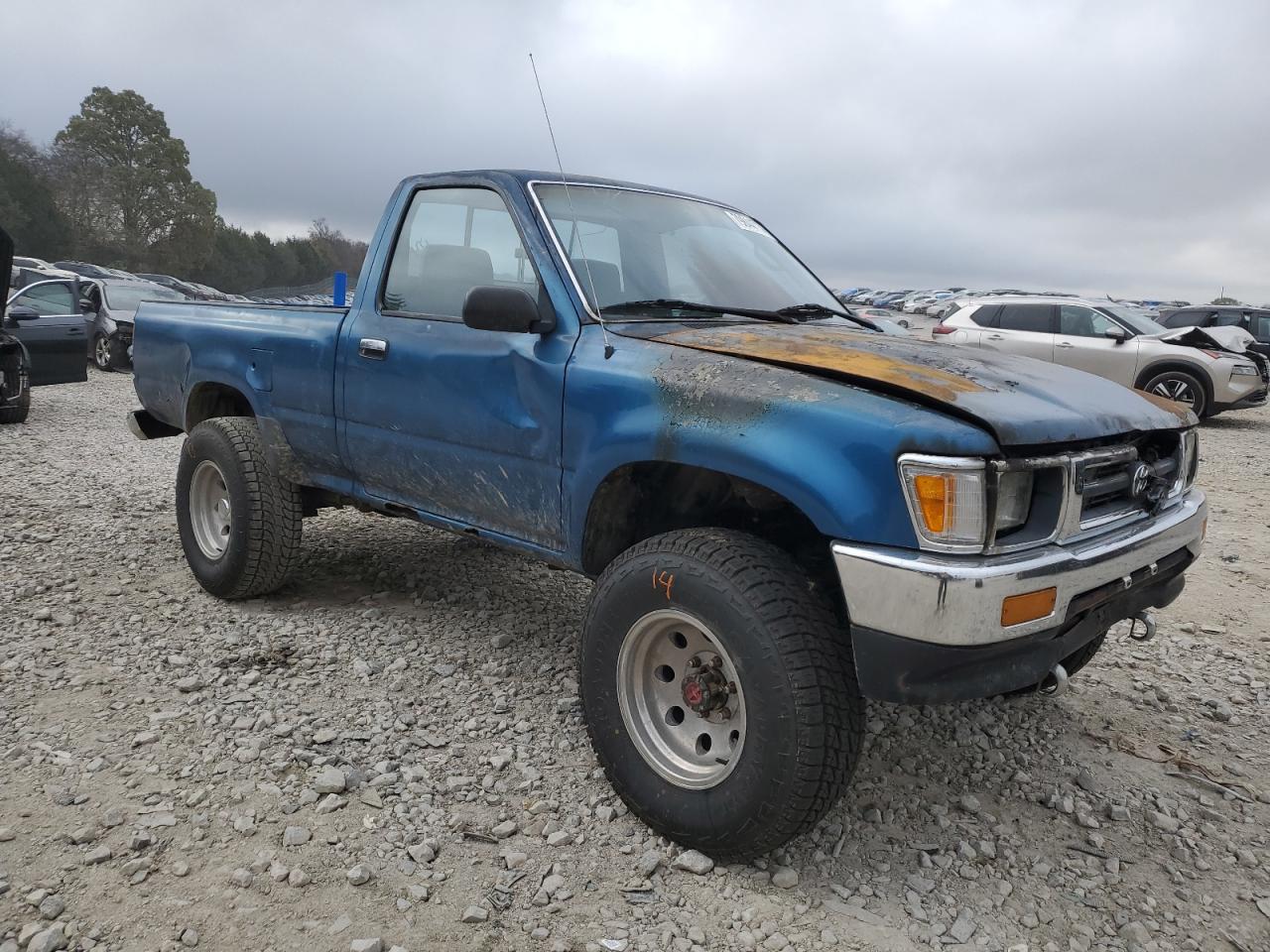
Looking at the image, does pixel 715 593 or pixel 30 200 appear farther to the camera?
pixel 30 200

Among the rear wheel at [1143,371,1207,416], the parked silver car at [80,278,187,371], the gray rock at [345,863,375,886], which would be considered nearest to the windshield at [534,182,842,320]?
the gray rock at [345,863,375,886]

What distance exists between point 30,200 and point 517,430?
52.4m

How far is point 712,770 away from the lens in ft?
8.61

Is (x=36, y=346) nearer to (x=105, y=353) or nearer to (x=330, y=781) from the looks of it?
(x=105, y=353)

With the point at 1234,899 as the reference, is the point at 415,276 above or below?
above

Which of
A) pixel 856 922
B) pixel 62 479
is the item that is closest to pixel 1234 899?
pixel 856 922

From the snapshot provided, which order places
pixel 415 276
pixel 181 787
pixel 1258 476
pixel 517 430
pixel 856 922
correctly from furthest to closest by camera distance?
1. pixel 1258 476
2. pixel 415 276
3. pixel 517 430
4. pixel 181 787
5. pixel 856 922

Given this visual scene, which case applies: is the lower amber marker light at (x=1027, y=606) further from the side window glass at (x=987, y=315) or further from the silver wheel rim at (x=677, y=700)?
the side window glass at (x=987, y=315)

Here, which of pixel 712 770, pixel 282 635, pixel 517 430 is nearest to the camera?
pixel 712 770

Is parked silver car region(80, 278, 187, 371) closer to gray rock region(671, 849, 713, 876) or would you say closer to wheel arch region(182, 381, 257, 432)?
wheel arch region(182, 381, 257, 432)

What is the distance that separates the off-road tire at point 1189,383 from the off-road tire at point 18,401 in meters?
13.4

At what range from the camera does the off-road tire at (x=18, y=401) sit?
30.6 ft

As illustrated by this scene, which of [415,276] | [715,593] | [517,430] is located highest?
[415,276]

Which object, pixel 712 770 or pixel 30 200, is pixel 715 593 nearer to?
pixel 712 770
